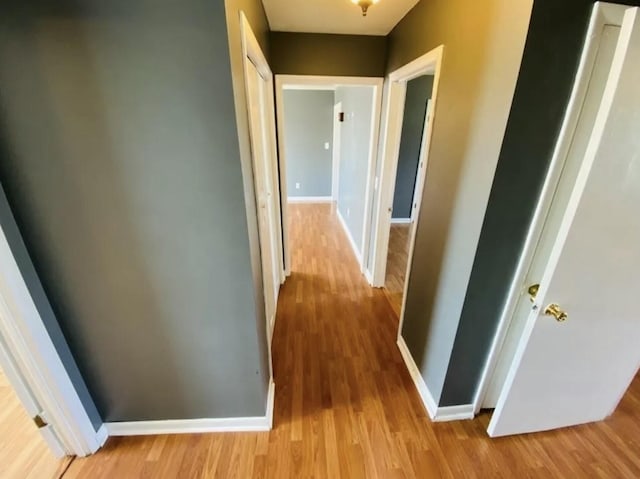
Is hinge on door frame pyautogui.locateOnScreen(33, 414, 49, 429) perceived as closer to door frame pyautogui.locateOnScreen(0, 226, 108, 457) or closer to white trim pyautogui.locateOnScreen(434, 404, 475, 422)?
door frame pyautogui.locateOnScreen(0, 226, 108, 457)

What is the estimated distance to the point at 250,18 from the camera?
1338 millimetres

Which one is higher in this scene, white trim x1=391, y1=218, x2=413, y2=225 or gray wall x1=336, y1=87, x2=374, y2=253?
gray wall x1=336, y1=87, x2=374, y2=253

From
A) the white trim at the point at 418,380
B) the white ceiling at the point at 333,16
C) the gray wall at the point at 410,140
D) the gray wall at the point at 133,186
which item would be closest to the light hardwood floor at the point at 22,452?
the gray wall at the point at 133,186

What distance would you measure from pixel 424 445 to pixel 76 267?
1.88m

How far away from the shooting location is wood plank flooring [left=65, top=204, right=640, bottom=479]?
4.55ft

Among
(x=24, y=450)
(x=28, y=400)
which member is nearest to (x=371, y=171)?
(x=28, y=400)

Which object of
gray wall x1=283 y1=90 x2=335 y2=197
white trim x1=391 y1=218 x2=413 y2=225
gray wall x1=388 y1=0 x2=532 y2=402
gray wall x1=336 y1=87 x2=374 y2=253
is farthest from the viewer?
gray wall x1=283 y1=90 x2=335 y2=197

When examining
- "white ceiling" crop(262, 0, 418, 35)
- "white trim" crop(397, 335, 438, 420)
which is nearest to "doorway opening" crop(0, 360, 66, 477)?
"white trim" crop(397, 335, 438, 420)

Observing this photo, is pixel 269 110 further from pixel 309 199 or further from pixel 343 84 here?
pixel 309 199

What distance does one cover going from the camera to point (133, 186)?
105cm

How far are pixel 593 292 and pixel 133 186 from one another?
191cm

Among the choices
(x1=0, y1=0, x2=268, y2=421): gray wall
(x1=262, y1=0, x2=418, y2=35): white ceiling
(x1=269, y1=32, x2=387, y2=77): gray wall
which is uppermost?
(x1=262, y1=0, x2=418, y2=35): white ceiling

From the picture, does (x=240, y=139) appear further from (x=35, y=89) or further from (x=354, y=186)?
(x=354, y=186)

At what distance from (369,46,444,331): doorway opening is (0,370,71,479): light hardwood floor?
2180mm
